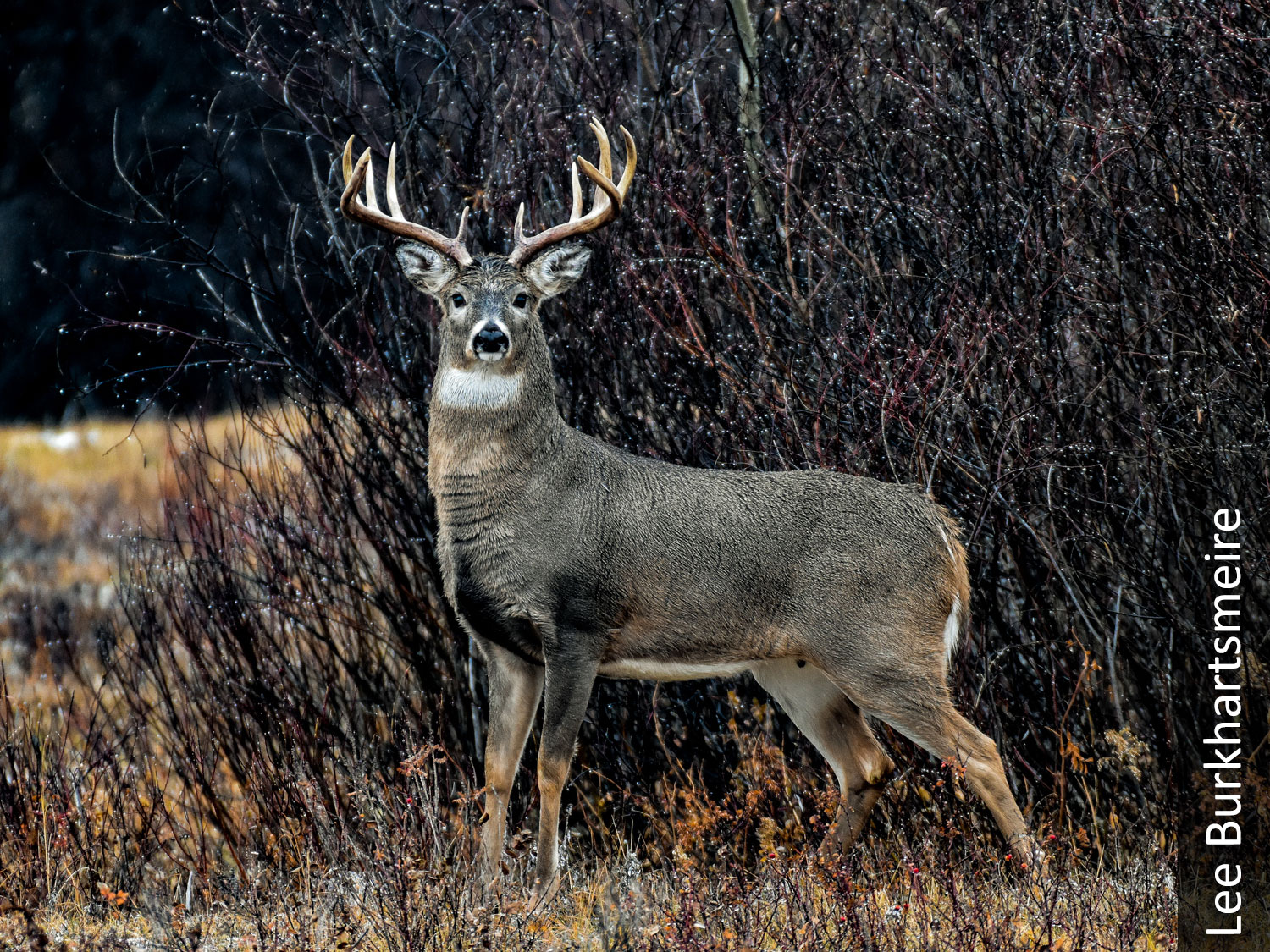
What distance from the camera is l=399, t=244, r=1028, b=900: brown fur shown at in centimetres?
571

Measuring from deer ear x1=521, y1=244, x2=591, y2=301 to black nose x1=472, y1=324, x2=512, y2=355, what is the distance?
42 centimetres

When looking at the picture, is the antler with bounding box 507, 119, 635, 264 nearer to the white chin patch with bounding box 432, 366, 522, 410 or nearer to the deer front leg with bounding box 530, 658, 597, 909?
the white chin patch with bounding box 432, 366, 522, 410

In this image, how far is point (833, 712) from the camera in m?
6.23

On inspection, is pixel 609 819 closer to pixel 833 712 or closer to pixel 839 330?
pixel 833 712

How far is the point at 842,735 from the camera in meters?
6.24

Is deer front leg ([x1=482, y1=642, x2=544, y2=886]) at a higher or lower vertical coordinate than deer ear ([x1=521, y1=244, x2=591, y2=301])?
lower

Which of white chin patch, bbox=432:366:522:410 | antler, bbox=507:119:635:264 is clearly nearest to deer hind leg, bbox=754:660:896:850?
white chin patch, bbox=432:366:522:410

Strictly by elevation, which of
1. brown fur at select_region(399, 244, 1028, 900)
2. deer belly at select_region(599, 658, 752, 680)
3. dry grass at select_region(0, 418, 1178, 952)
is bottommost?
dry grass at select_region(0, 418, 1178, 952)

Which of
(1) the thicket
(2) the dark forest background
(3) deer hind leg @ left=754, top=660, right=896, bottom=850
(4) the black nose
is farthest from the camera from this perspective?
(2) the dark forest background

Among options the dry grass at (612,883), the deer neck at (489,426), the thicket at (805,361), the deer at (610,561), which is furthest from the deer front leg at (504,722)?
the deer neck at (489,426)

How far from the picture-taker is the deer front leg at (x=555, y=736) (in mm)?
5656

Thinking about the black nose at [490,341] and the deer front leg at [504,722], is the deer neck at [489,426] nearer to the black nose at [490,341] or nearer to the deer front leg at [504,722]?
the black nose at [490,341]

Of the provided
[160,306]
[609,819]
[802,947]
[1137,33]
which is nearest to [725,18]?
[1137,33]

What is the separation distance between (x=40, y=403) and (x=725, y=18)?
47.0 feet
